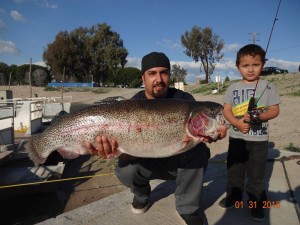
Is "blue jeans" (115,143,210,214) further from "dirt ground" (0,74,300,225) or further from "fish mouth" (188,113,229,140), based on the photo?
"dirt ground" (0,74,300,225)

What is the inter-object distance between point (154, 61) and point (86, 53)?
65940 mm

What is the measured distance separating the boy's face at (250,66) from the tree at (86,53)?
6340 cm

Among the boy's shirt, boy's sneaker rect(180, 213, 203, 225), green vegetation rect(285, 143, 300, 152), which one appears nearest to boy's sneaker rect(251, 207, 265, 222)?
boy's sneaker rect(180, 213, 203, 225)

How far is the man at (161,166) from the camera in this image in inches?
130

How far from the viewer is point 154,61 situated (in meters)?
3.68

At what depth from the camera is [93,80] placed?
69.5m

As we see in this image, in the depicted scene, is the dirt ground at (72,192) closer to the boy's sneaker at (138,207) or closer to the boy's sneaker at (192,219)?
the boy's sneaker at (138,207)

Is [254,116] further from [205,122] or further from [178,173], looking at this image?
[178,173]

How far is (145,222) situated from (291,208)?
177cm

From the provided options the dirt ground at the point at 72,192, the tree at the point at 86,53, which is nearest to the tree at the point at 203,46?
the tree at the point at 86,53

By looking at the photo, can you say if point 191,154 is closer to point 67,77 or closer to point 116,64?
point 116,64

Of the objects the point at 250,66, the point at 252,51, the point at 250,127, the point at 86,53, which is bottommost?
the point at 250,127

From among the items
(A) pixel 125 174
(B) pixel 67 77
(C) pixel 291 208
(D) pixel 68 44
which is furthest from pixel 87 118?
(B) pixel 67 77

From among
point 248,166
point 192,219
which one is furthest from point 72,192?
point 248,166
